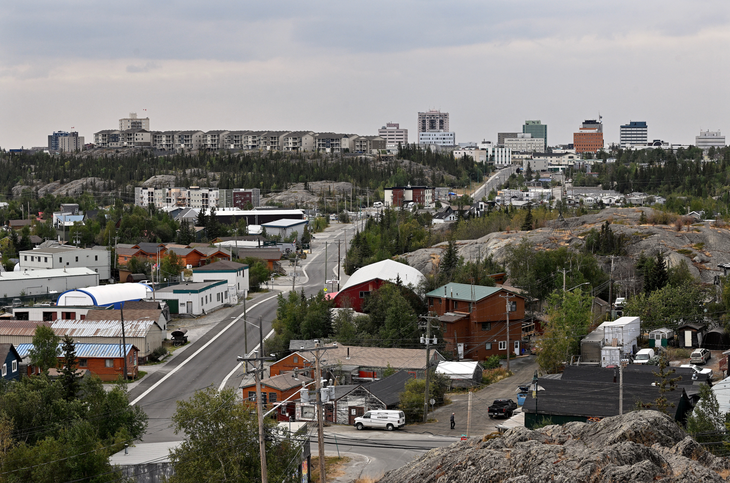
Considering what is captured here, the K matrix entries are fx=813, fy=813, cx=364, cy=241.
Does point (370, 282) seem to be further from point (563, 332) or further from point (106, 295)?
point (106, 295)

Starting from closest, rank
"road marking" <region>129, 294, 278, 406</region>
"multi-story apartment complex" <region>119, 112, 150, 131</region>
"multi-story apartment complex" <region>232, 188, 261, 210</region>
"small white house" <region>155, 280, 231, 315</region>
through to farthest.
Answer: "road marking" <region>129, 294, 278, 406</region> < "small white house" <region>155, 280, 231, 315</region> < "multi-story apartment complex" <region>232, 188, 261, 210</region> < "multi-story apartment complex" <region>119, 112, 150, 131</region>

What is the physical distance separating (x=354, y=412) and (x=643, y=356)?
11091 mm

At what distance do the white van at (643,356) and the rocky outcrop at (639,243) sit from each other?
48.7 feet

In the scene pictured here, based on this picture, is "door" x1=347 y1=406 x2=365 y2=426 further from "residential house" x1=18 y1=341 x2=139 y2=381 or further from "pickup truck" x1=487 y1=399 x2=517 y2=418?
"residential house" x1=18 y1=341 x2=139 y2=381

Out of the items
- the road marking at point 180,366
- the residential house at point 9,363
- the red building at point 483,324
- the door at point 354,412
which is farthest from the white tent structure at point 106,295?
the door at point 354,412

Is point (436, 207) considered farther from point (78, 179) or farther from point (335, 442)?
point (335, 442)

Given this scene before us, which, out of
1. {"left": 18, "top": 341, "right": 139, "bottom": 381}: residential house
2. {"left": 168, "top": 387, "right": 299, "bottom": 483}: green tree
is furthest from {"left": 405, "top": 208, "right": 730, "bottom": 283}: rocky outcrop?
{"left": 168, "top": 387, "right": 299, "bottom": 483}: green tree

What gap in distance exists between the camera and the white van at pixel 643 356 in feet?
93.2

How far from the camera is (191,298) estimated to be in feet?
134

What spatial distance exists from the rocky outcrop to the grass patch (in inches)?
1029

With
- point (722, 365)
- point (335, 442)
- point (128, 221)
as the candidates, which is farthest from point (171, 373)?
point (128, 221)

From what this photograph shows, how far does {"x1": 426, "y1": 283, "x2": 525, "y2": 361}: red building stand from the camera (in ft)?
108

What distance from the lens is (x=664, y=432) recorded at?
10773 mm

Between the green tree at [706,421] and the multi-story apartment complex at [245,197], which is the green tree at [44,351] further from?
the multi-story apartment complex at [245,197]
